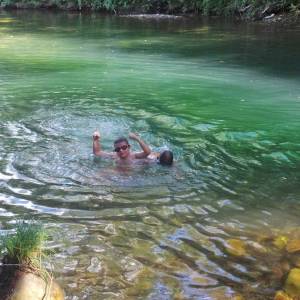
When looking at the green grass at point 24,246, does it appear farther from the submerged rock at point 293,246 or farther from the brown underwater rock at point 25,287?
the submerged rock at point 293,246

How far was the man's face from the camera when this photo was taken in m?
8.23

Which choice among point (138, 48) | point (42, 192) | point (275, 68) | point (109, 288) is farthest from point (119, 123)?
point (138, 48)

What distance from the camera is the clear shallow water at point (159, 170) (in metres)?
5.35

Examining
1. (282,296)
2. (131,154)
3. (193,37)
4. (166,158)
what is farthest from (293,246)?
(193,37)

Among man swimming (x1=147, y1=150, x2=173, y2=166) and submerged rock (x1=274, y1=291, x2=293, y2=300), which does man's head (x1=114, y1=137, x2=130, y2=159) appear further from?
submerged rock (x1=274, y1=291, x2=293, y2=300)

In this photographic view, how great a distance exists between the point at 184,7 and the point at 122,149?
27.8 metres

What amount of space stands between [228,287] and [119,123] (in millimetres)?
6365

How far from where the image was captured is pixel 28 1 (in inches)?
1785

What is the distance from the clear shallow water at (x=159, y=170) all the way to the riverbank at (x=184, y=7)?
10.5m

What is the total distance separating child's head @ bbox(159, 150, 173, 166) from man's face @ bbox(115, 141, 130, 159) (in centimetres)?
53

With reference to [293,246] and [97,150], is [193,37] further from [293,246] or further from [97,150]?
[293,246]

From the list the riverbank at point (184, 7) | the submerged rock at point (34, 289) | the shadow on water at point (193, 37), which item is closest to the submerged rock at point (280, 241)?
the submerged rock at point (34, 289)

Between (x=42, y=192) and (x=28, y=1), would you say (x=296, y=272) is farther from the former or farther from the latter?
(x=28, y=1)

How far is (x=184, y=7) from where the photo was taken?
34.5 metres
